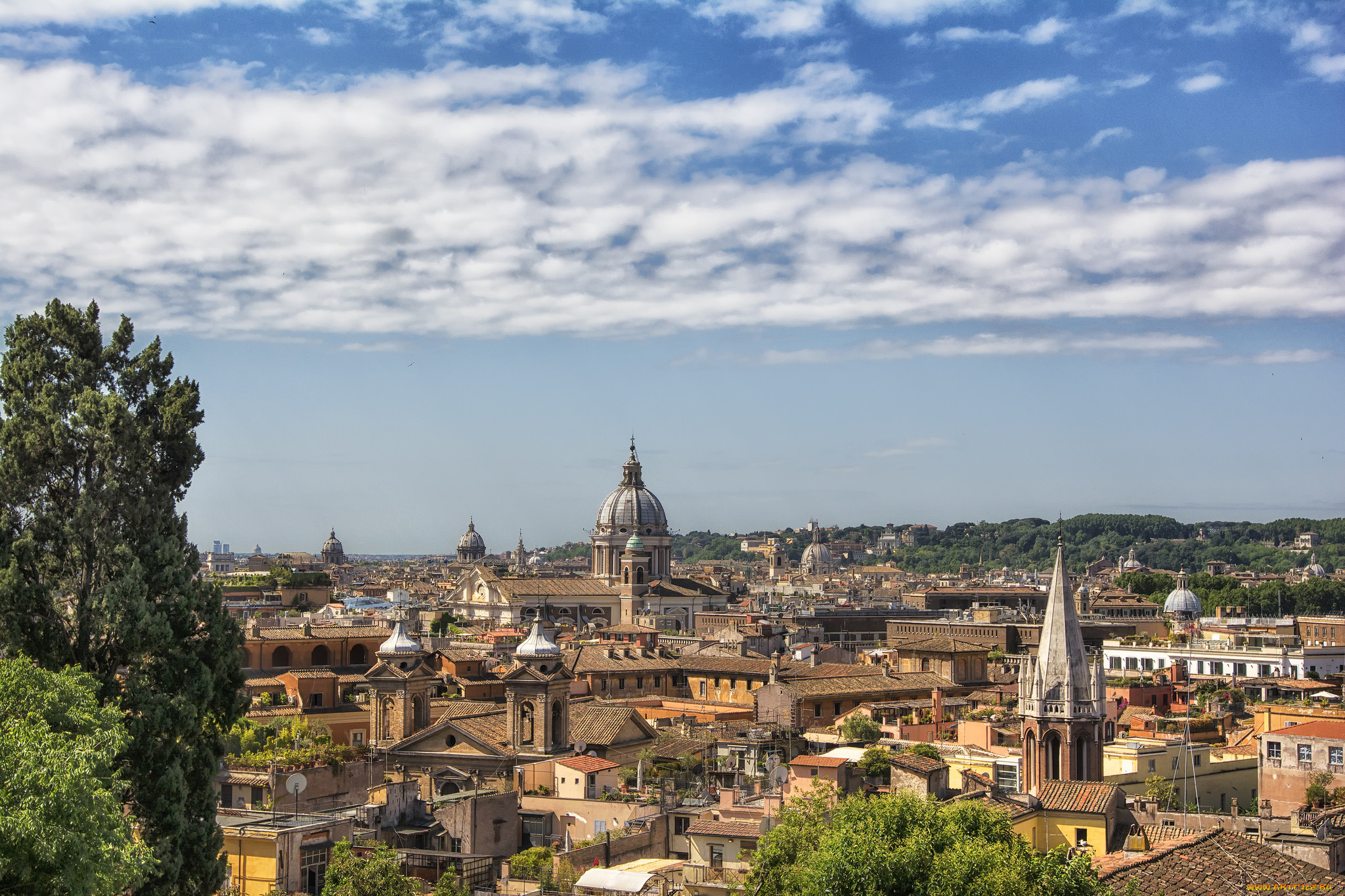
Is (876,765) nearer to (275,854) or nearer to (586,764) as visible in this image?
(586,764)

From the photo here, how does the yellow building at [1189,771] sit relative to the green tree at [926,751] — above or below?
below

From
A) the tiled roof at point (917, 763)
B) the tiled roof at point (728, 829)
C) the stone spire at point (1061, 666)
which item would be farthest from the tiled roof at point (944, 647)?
the tiled roof at point (728, 829)

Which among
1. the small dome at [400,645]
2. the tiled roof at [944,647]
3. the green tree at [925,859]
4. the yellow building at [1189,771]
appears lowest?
the yellow building at [1189,771]

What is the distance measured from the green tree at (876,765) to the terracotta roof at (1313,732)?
9631 mm

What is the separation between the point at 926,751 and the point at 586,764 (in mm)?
6395

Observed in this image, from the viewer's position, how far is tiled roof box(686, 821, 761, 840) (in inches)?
869

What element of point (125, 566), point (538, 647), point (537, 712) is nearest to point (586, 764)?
point (537, 712)

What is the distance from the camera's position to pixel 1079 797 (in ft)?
73.8

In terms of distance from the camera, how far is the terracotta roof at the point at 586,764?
28.2 m

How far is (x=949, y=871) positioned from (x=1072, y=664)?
55.3 ft

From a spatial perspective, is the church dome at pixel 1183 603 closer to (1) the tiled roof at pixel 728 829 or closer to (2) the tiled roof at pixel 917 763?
(2) the tiled roof at pixel 917 763

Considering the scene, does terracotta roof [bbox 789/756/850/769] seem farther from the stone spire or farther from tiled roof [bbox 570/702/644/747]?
tiled roof [bbox 570/702/644/747]

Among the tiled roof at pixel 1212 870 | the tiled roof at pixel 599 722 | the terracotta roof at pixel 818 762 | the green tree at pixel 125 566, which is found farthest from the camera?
the tiled roof at pixel 599 722

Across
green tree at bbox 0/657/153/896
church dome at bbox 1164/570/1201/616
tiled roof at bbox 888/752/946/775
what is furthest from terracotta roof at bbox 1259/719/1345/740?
church dome at bbox 1164/570/1201/616
